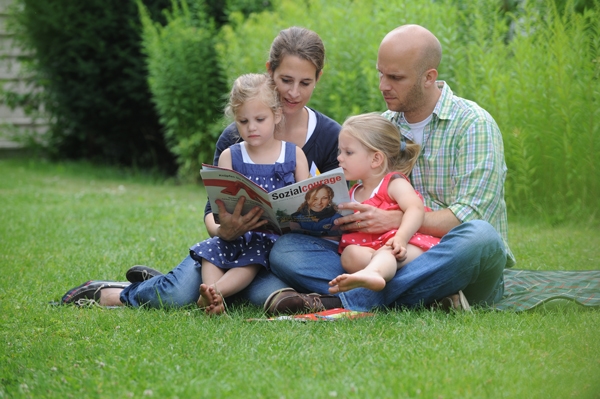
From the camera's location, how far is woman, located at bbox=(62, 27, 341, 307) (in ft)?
11.6

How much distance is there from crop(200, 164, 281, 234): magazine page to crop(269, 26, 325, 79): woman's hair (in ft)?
2.39

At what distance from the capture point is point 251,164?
3520 mm

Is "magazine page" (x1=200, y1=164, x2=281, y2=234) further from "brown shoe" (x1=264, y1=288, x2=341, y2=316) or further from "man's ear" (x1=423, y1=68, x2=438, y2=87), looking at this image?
"man's ear" (x1=423, y1=68, x2=438, y2=87)

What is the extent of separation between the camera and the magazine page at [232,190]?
3.18m

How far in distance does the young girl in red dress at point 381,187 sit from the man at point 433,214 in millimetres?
73

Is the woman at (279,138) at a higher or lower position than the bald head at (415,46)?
lower

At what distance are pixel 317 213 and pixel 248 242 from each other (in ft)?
1.58

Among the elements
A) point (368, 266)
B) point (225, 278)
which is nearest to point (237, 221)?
point (225, 278)

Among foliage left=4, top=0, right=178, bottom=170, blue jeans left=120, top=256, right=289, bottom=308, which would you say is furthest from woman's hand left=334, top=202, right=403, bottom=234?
foliage left=4, top=0, right=178, bottom=170

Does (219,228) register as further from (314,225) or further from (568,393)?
(568,393)

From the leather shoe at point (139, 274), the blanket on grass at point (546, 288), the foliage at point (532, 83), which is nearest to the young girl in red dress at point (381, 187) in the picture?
the blanket on grass at point (546, 288)

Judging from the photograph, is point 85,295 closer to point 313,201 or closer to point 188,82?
point 313,201

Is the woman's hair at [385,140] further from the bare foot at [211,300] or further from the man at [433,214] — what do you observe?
the bare foot at [211,300]

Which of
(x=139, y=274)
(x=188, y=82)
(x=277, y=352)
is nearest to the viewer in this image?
(x=277, y=352)
